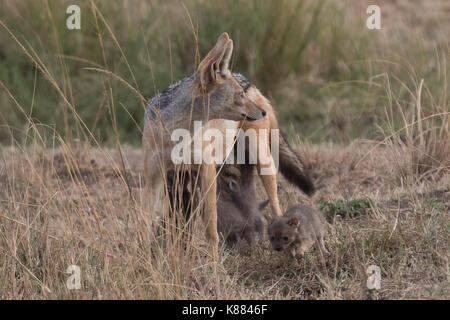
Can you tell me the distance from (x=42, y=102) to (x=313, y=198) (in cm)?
526

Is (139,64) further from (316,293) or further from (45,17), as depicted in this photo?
(316,293)

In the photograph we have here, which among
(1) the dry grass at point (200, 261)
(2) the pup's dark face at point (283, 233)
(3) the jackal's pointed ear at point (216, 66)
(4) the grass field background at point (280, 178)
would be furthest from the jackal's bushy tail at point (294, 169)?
(3) the jackal's pointed ear at point (216, 66)

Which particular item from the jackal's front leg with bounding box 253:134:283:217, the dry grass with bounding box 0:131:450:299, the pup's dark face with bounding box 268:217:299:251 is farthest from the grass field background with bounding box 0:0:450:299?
the jackal's front leg with bounding box 253:134:283:217

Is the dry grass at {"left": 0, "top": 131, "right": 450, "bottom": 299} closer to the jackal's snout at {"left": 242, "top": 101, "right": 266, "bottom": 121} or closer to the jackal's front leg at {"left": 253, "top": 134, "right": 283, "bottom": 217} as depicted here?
the jackal's front leg at {"left": 253, "top": 134, "right": 283, "bottom": 217}

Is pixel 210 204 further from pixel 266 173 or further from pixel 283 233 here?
pixel 266 173

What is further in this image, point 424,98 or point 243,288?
point 424,98

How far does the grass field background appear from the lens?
4.12m

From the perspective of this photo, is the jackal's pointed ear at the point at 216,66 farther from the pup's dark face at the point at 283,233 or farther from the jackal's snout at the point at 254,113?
the pup's dark face at the point at 283,233

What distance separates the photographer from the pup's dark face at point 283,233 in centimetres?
454

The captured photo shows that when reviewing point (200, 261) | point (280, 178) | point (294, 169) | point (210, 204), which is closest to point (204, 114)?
point (210, 204)

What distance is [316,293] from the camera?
4113 mm

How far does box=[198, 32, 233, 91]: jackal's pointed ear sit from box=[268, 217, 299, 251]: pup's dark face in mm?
1060

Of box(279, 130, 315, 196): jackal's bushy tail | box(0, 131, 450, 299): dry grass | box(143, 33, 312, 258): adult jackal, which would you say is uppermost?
box(143, 33, 312, 258): adult jackal
